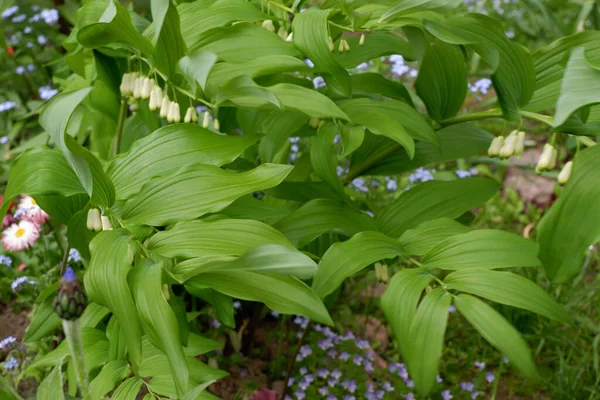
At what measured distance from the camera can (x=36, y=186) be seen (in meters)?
1.12

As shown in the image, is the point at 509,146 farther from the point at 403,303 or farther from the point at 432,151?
the point at 403,303

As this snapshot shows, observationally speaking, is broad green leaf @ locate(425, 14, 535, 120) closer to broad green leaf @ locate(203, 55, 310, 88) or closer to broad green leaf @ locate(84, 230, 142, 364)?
broad green leaf @ locate(203, 55, 310, 88)

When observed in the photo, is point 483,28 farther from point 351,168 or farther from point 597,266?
point 597,266

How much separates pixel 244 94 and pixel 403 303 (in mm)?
411

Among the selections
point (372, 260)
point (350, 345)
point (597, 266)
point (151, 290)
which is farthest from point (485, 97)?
point (151, 290)

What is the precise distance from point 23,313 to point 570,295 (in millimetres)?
1840

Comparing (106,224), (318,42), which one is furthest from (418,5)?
(106,224)

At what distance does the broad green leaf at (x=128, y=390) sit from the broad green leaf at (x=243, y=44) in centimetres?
61

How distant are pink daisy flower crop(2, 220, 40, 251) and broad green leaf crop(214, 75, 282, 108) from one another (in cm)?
116

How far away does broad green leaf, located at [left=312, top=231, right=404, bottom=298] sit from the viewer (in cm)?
107

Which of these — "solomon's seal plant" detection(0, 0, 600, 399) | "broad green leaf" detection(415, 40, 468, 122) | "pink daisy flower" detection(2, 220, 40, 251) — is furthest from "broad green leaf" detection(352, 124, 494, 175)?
"pink daisy flower" detection(2, 220, 40, 251)

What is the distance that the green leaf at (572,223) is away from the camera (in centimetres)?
103

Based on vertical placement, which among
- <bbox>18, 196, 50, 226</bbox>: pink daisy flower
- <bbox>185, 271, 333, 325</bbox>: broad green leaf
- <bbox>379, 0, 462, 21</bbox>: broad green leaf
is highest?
<bbox>379, 0, 462, 21</bbox>: broad green leaf

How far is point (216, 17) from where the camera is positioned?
1269mm
